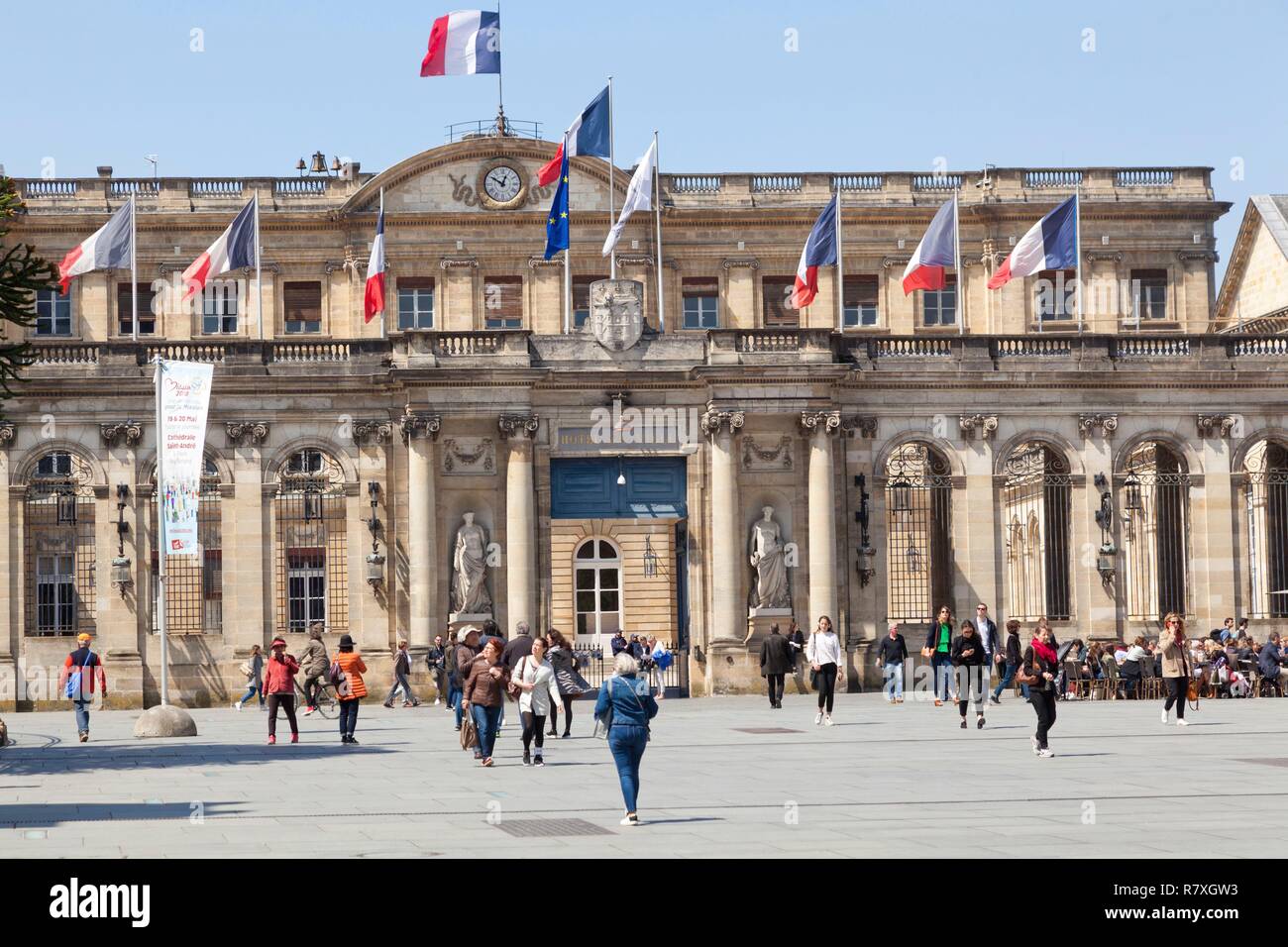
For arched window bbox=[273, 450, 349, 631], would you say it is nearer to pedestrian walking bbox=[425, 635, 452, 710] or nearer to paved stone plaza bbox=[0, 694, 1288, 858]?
pedestrian walking bbox=[425, 635, 452, 710]

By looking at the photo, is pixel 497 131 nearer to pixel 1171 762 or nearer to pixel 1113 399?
pixel 1113 399

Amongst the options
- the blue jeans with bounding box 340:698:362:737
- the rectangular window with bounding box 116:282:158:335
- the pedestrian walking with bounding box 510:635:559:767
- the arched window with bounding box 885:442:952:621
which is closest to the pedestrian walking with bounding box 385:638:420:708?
the arched window with bounding box 885:442:952:621

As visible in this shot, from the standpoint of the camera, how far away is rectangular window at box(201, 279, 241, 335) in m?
58.9

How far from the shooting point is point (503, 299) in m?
58.3

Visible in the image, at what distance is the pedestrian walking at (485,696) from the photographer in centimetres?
2564

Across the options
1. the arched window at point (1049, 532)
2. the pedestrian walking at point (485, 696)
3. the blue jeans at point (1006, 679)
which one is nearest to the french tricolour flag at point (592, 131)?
the arched window at point (1049, 532)

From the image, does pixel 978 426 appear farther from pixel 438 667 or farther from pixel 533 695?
pixel 533 695

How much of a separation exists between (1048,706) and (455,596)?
20.8m

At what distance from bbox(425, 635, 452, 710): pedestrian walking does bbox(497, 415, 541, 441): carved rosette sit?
4724 millimetres

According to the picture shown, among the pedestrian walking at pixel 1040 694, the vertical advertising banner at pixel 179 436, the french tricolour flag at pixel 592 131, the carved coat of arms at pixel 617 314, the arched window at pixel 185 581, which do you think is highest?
the french tricolour flag at pixel 592 131

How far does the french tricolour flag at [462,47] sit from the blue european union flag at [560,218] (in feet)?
10.2

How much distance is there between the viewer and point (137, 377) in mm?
44219

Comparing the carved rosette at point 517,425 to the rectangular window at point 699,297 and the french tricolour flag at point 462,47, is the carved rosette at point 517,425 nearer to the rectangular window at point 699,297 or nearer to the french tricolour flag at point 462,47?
the french tricolour flag at point 462,47

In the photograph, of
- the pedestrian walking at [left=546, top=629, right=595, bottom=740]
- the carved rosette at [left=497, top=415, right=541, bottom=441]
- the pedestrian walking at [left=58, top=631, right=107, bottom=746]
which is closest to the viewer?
the pedestrian walking at [left=546, top=629, right=595, bottom=740]
